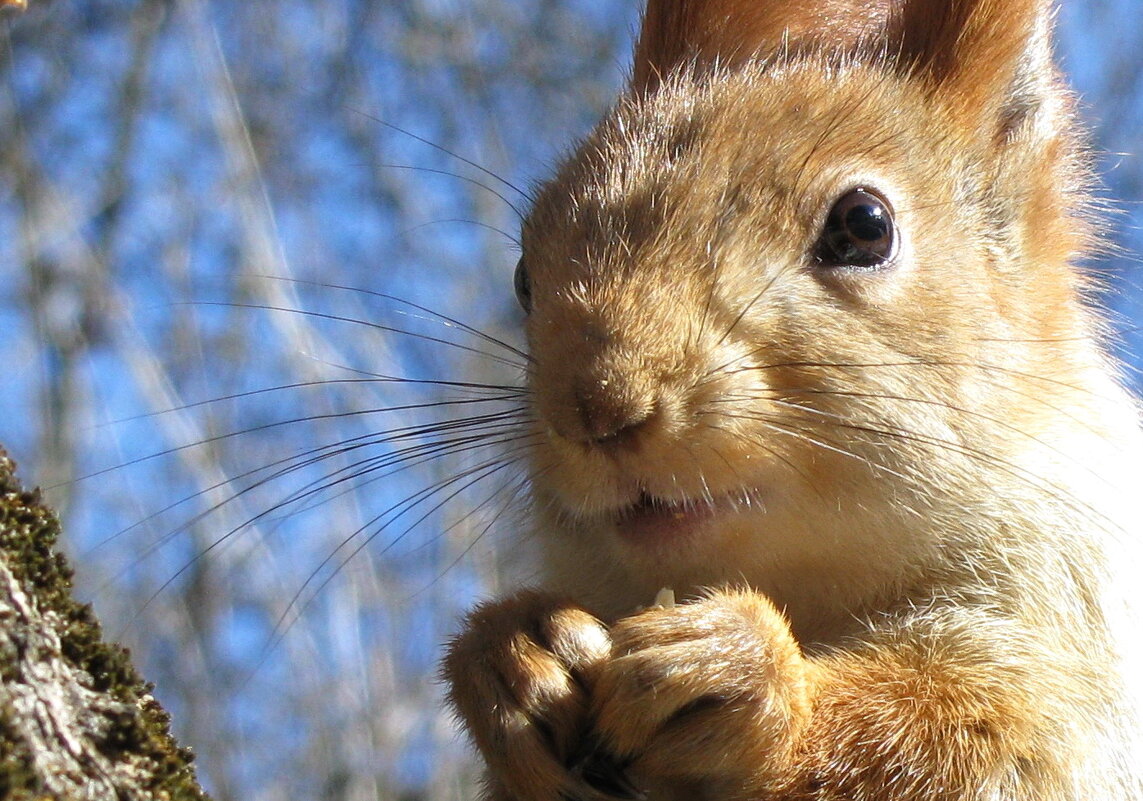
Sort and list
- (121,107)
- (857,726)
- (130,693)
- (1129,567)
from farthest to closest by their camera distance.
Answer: (121,107)
(1129,567)
(857,726)
(130,693)

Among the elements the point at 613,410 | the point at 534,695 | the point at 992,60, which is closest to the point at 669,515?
the point at 613,410

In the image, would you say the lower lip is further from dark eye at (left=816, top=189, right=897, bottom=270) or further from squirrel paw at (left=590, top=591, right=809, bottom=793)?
dark eye at (left=816, top=189, right=897, bottom=270)

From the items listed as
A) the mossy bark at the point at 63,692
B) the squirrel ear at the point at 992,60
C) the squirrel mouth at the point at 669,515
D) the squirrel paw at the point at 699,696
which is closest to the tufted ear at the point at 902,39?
the squirrel ear at the point at 992,60

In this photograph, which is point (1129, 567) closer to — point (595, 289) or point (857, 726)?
point (857, 726)

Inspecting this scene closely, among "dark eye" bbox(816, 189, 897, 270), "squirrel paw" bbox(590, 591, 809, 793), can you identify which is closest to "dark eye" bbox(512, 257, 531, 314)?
"dark eye" bbox(816, 189, 897, 270)

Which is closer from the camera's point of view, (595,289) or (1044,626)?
(595,289)

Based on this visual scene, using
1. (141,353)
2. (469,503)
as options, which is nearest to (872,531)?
(141,353)
